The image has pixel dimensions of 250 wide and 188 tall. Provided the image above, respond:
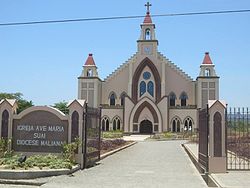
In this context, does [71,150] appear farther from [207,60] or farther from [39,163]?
[207,60]

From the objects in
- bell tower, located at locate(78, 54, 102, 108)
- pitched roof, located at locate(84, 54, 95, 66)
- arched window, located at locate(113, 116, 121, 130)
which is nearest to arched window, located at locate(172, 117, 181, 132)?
arched window, located at locate(113, 116, 121, 130)

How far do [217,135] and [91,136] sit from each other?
5254 millimetres

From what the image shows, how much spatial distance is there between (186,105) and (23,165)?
53.9 m

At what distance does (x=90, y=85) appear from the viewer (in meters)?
66.2

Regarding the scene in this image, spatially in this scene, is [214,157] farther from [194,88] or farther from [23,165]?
[194,88]

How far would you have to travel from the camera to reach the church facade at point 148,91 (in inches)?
2469

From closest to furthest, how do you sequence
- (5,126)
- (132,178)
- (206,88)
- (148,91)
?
(132,178)
(5,126)
(206,88)
(148,91)

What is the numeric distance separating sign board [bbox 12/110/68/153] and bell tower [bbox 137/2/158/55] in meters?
51.3

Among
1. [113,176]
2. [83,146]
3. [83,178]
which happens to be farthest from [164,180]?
[83,146]

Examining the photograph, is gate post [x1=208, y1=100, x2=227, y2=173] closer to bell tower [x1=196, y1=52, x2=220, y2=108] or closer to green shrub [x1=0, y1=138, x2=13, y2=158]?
green shrub [x1=0, y1=138, x2=13, y2=158]

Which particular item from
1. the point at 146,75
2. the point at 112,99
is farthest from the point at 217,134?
the point at 112,99

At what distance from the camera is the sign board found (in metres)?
15.6

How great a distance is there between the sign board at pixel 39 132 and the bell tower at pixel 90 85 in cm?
4973

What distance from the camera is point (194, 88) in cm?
6562
